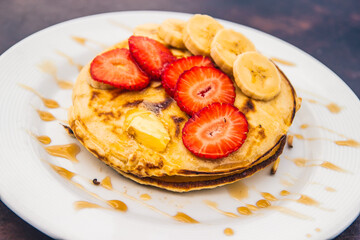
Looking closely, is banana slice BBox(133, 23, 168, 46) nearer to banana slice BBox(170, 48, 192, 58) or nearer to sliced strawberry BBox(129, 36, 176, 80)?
banana slice BBox(170, 48, 192, 58)

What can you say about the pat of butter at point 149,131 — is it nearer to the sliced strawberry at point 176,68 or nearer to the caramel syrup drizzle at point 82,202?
the sliced strawberry at point 176,68

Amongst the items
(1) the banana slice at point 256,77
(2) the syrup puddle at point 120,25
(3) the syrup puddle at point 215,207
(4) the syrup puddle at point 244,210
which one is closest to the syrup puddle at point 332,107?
(1) the banana slice at point 256,77

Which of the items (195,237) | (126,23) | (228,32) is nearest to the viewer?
(195,237)

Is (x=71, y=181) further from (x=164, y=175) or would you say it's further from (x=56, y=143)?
(x=164, y=175)

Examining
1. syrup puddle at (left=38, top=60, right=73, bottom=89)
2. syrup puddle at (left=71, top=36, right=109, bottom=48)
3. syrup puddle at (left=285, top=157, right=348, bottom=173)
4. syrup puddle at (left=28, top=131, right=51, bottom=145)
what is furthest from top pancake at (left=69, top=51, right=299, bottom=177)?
syrup puddle at (left=71, top=36, right=109, bottom=48)

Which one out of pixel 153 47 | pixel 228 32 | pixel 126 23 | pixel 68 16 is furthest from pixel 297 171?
pixel 68 16

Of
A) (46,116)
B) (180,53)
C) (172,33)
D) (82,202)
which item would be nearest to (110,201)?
(82,202)
